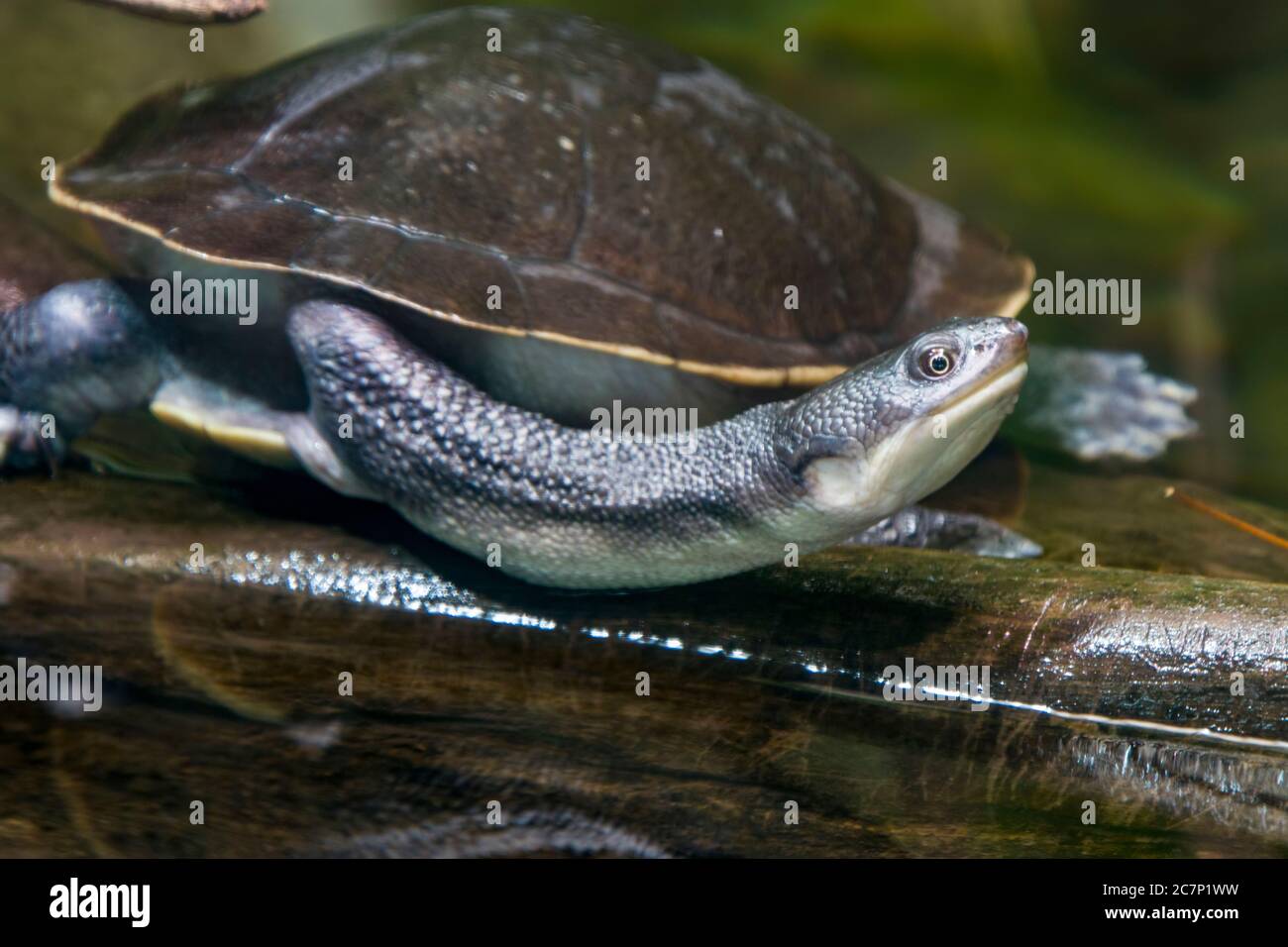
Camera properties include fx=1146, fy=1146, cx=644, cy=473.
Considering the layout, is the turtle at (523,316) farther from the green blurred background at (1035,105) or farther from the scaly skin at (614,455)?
the green blurred background at (1035,105)

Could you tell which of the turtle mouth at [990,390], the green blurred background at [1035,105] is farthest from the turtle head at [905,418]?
the green blurred background at [1035,105]

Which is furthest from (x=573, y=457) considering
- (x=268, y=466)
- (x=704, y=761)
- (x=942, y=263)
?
(x=942, y=263)

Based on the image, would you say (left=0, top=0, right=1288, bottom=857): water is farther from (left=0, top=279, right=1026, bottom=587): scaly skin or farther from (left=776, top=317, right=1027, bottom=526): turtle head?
(left=776, top=317, right=1027, bottom=526): turtle head

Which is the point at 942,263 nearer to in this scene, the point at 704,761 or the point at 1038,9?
the point at 704,761

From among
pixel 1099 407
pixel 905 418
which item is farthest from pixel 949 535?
pixel 1099 407

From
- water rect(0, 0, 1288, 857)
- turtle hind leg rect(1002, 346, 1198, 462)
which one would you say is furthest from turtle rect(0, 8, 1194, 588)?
turtle hind leg rect(1002, 346, 1198, 462)

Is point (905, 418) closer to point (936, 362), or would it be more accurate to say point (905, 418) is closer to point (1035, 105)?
point (936, 362)
